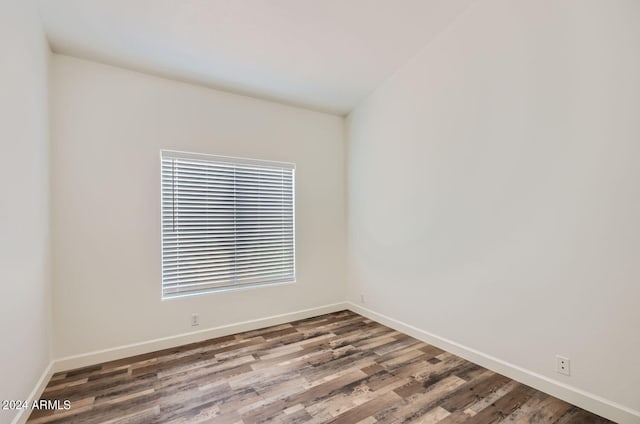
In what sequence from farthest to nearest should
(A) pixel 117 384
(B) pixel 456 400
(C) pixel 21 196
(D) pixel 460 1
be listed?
(D) pixel 460 1
(A) pixel 117 384
(B) pixel 456 400
(C) pixel 21 196

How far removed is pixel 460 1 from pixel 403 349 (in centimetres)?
333

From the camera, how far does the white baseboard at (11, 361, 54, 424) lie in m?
1.78

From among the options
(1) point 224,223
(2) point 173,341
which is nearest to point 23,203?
(1) point 224,223

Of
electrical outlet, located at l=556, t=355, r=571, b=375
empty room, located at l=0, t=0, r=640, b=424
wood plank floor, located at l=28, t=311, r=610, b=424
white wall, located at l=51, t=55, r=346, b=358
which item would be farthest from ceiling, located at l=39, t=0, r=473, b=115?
electrical outlet, located at l=556, t=355, r=571, b=375

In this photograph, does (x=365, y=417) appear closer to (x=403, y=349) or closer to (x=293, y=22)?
(x=403, y=349)

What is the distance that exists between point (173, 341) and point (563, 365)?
3.43 m

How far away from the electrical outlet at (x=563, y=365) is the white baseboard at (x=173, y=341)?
2558mm

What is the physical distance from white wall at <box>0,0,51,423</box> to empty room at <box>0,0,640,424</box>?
0.07 ft

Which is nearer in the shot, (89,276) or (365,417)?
(365,417)

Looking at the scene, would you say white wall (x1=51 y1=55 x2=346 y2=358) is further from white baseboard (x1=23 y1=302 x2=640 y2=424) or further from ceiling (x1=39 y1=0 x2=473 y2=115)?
ceiling (x1=39 y1=0 x2=473 y2=115)

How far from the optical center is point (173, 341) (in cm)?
297

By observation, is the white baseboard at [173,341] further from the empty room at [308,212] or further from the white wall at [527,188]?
the white wall at [527,188]

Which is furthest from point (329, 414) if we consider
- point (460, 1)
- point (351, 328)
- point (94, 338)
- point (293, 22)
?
point (460, 1)

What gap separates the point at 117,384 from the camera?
2320mm
